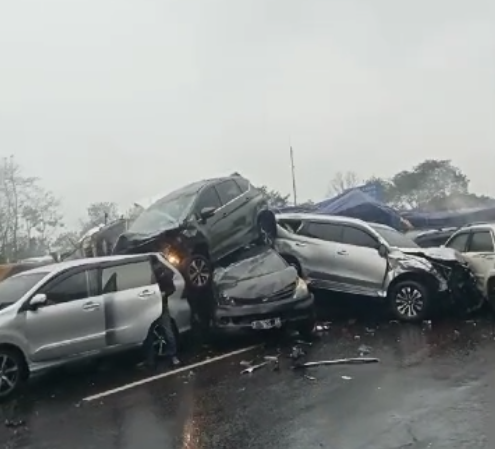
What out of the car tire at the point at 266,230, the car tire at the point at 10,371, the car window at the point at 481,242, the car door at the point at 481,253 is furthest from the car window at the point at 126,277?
the car window at the point at 481,242

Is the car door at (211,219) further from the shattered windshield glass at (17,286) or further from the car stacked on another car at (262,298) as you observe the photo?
the shattered windshield glass at (17,286)

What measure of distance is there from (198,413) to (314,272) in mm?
6144

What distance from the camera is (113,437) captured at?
6695mm

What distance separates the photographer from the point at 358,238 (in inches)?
513

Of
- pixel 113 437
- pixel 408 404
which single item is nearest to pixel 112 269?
pixel 113 437

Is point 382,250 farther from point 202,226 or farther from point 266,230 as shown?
point 202,226

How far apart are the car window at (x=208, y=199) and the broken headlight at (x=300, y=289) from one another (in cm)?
262

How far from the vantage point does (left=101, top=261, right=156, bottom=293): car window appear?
1002cm

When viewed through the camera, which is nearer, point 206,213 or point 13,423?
point 13,423

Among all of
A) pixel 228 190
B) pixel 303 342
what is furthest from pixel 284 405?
pixel 228 190

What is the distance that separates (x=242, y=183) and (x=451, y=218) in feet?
45.5

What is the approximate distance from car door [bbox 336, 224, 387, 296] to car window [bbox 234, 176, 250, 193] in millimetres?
2493

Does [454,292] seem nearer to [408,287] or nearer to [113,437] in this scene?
[408,287]

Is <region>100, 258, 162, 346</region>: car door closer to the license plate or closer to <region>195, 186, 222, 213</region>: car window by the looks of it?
the license plate
